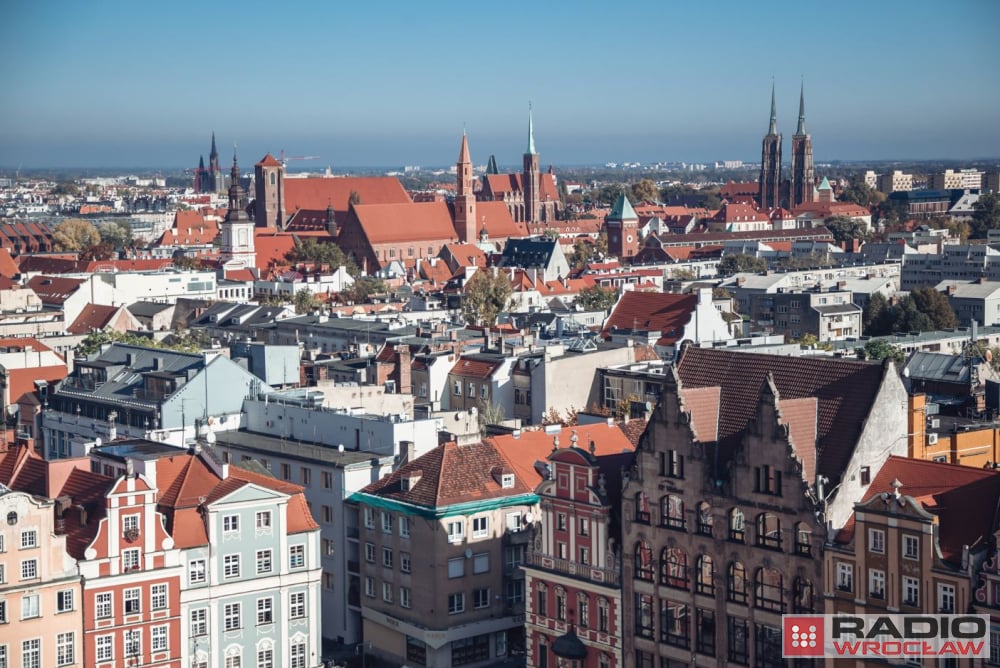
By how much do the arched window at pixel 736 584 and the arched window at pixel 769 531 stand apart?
1052 mm

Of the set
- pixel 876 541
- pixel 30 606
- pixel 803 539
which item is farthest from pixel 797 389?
pixel 30 606

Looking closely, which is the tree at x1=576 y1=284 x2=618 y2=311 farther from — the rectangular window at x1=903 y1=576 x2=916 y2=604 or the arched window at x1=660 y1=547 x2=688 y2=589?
the rectangular window at x1=903 y1=576 x2=916 y2=604

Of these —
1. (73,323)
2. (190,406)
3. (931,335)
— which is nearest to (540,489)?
(190,406)

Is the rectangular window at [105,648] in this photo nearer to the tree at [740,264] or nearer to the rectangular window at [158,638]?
the rectangular window at [158,638]

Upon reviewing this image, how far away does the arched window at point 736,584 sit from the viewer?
43.3m

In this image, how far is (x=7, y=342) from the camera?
93.4 m

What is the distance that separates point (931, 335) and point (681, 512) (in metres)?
66.8

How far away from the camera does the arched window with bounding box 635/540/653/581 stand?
46.0 meters

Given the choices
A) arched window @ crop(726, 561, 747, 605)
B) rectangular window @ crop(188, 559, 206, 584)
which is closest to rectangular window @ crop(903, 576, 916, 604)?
arched window @ crop(726, 561, 747, 605)

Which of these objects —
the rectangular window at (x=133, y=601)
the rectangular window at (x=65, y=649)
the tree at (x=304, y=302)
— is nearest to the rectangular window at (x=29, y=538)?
the rectangular window at (x=65, y=649)

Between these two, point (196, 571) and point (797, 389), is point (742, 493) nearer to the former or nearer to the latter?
point (797, 389)

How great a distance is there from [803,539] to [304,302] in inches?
3601

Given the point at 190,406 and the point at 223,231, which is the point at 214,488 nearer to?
the point at 190,406

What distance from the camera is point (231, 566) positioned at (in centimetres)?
4859
